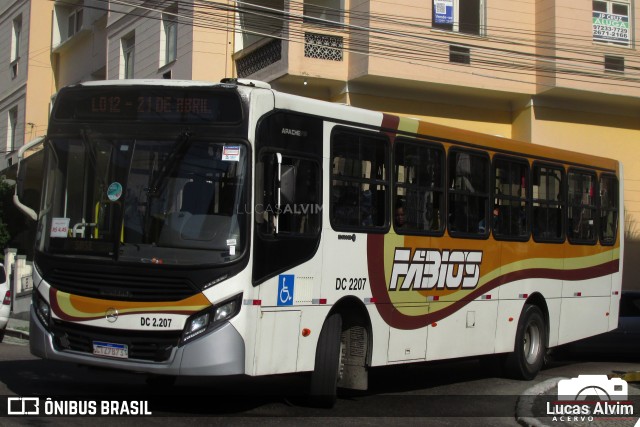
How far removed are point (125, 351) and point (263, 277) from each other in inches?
57.6

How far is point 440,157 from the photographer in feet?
36.7

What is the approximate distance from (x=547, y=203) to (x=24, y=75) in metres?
24.9

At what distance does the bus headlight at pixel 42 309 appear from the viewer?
873cm

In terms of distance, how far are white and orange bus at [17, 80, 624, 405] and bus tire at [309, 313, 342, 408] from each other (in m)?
0.02

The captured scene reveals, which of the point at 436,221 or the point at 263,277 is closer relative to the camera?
the point at 263,277

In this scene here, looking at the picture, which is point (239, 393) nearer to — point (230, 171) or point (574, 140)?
point (230, 171)

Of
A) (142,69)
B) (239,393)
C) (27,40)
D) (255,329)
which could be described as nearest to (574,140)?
(142,69)

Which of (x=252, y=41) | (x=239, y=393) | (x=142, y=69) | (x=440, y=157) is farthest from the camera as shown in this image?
(x=142, y=69)

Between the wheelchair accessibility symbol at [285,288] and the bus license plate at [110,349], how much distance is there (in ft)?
5.07

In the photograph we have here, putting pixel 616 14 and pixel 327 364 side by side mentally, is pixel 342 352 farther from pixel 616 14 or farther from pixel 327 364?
pixel 616 14

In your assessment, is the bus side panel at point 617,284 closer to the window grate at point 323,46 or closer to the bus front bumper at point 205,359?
the window grate at point 323,46

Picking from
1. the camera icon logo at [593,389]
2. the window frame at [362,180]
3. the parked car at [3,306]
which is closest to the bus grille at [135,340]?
the window frame at [362,180]

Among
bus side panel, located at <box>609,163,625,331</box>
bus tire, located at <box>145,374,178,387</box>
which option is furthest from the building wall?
bus tire, located at <box>145,374,178,387</box>

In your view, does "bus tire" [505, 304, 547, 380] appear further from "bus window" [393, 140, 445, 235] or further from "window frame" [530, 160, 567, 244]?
"bus window" [393, 140, 445, 235]
